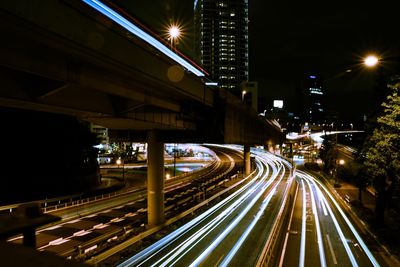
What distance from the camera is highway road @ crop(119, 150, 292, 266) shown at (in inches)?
615

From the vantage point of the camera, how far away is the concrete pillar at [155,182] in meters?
21.0

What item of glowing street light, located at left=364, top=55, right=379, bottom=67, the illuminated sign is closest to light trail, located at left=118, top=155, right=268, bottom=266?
glowing street light, located at left=364, top=55, right=379, bottom=67

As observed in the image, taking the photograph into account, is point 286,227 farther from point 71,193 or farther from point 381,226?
point 71,193

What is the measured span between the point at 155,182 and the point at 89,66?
12764 millimetres

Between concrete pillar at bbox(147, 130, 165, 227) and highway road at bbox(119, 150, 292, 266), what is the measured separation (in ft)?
5.72

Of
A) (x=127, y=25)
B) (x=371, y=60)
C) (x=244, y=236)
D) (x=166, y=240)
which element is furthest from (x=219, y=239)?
(x=371, y=60)

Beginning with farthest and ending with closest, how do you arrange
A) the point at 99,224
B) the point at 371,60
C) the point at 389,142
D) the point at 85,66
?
the point at 99,224
the point at 389,142
the point at 85,66
the point at 371,60

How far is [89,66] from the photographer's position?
9734 millimetres

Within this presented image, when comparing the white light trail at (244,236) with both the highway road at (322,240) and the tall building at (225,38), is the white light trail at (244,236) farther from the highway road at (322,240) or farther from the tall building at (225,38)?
the tall building at (225,38)

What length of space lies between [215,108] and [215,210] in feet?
36.2

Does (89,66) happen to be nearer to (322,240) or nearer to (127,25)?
(127,25)

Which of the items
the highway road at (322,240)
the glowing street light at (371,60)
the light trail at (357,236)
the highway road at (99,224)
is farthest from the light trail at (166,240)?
the glowing street light at (371,60)

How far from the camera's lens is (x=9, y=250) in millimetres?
4012

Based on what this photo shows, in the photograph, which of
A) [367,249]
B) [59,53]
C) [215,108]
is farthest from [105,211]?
[59,53]
